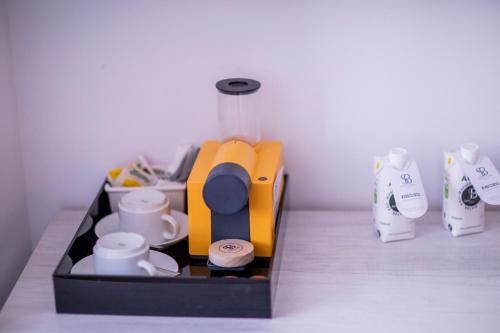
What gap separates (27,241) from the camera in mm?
1756

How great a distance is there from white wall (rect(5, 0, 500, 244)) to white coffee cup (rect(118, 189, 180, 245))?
9.7 inches

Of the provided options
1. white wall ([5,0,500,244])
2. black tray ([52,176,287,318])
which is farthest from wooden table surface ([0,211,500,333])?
white wall ([5,0,500,244])

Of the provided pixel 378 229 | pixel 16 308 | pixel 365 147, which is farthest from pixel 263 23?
pixel 16 308

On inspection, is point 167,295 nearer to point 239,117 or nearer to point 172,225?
point 172,225

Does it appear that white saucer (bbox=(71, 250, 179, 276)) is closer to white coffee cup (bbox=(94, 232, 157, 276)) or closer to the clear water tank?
white coffee cup (bbox=(94, 232, 157, 276))

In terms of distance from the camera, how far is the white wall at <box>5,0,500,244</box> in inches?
60.8

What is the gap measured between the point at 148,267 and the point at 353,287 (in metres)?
0.37

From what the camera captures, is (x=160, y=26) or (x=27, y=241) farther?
(x=27, y=241)

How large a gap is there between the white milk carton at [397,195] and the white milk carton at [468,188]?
0.07 meters

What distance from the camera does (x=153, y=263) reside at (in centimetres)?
139

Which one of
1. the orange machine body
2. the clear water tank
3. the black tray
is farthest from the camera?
the clear water tank

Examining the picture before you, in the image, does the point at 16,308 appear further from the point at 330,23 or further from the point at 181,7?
the point at 330,23

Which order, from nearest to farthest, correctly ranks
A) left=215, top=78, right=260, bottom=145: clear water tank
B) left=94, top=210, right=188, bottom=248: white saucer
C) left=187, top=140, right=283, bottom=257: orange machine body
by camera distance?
left=187, top=140, right=283, bottom=257: orange machine body, left=94, top=210, right=188, bottom=248: white saucer, left=215, top=78, right=260, bottom=145: clear water tank

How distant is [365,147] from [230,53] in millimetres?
353
